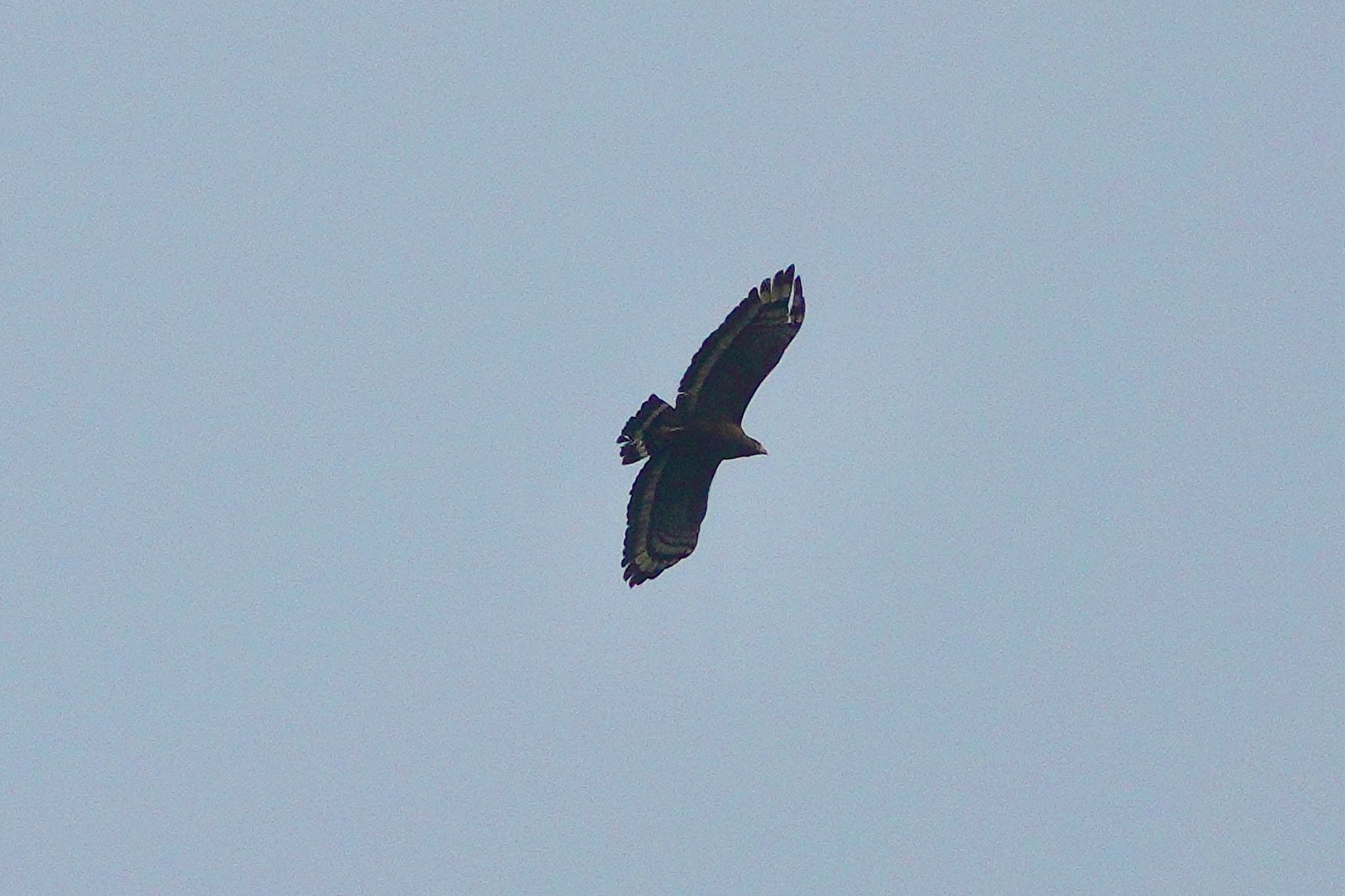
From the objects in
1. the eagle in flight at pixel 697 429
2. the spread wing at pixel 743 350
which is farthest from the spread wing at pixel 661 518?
the spread wing at pixel 743 350

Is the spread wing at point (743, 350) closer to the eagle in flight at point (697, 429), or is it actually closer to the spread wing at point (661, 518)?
the eagle in flight at point (697, 429)

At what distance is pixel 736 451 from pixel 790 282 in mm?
3436

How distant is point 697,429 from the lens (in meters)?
40.4

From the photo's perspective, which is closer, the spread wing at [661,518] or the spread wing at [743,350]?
the spread wing at [743,350]

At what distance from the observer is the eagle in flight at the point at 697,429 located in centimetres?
3962

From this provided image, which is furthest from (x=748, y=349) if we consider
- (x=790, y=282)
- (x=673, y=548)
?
(x=673, y=548)

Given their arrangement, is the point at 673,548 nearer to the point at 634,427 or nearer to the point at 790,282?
the point at 634,427

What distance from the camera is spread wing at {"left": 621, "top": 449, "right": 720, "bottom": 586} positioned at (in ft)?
137

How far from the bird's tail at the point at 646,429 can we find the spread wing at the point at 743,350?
0.32m

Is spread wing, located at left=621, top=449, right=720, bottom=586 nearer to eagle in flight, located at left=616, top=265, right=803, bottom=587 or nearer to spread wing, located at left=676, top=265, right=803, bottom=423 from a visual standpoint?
eagle in flight, located at left=616, top=265, right=803, bottom=587

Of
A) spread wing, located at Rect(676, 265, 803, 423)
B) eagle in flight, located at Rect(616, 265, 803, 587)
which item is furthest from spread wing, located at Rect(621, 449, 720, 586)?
spread wing, located at Rect(676, 265, 803, 423)

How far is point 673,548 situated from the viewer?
4206 centimetres

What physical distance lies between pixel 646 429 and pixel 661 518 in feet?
7.85

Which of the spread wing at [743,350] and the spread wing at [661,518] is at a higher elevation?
the spread wing at [743,350]
